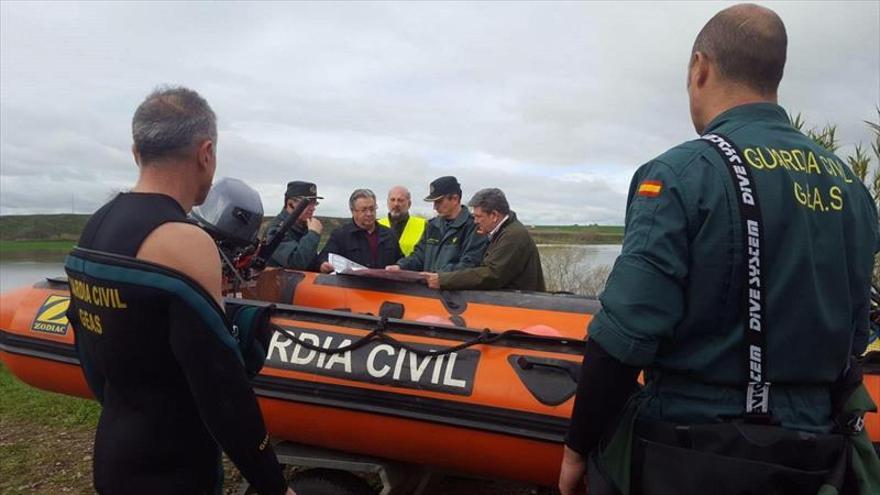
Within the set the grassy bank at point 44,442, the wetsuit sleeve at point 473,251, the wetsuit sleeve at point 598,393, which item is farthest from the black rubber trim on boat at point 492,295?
the wetsuit sleeve at point 598,393

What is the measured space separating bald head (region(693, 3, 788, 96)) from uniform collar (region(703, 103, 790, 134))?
3cm

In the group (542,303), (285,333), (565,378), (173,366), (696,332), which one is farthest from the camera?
(542,303)

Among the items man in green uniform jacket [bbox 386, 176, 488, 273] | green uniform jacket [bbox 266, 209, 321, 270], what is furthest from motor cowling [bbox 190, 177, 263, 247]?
man in green uniform jacket [bbox 386, 176, 488, 273]

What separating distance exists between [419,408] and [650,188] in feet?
4.89

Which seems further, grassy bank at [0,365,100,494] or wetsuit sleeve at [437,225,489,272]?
wetsuit sleeve at [437,225,489,272]

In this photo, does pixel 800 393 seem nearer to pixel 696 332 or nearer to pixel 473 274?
pixel 696 332

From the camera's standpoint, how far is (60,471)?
345 centimetres

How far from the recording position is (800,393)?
119cm

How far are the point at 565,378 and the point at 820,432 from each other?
118 cm

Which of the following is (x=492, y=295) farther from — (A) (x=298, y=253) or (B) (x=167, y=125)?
(B) (x=167, y=125)

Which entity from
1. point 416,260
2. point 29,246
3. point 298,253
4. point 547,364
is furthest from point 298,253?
point 29,246

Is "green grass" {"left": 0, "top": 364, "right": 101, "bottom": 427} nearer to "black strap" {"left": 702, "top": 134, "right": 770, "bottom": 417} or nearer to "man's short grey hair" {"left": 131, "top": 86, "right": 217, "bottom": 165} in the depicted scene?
"man's short grey hair" {"left": 131, "top": 86, "right": 217, "bottom": 165}

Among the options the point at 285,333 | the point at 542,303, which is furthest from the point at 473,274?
the point at 285,333

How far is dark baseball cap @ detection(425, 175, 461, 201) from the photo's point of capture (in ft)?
15.7
